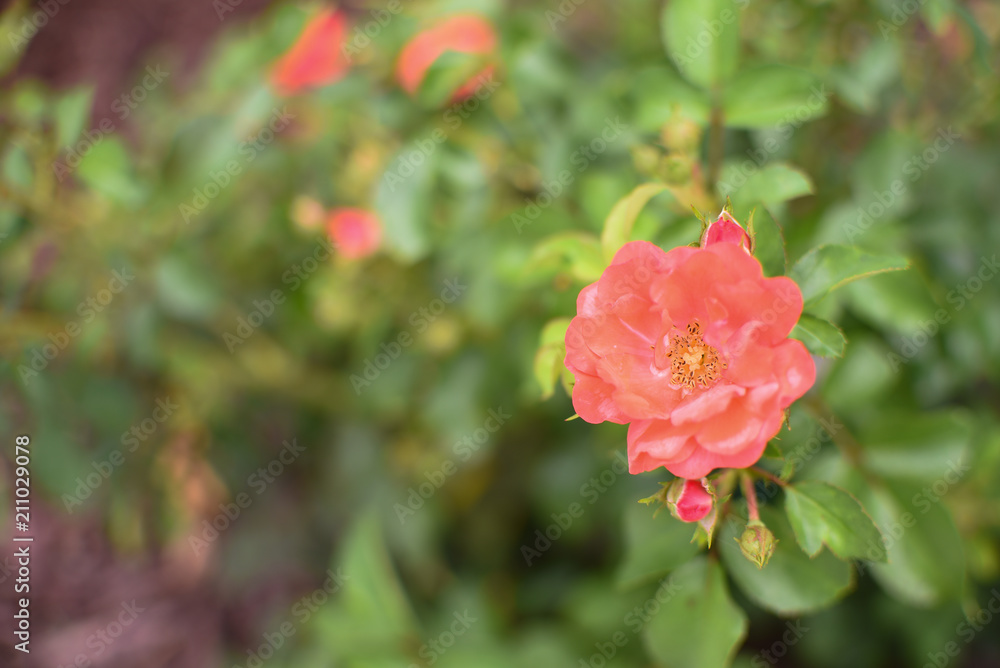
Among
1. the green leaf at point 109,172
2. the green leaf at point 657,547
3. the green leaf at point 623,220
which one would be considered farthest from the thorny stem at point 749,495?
the green leaf at point 109,172

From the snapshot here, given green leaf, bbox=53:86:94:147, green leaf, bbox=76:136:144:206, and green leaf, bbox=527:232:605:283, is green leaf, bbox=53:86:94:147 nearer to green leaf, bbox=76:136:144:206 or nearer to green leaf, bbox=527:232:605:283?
green leaf, bbox=76:136:144:206

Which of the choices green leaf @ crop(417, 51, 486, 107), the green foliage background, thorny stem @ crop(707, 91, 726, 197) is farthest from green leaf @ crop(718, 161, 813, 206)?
green leaf @ crop(417, 51, 486, 107)

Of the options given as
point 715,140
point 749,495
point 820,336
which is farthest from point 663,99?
point 749,495

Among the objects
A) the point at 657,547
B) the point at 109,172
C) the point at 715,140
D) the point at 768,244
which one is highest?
the point at 109,172

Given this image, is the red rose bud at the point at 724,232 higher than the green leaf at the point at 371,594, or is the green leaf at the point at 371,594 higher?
the red rose bud at the point at 724,232

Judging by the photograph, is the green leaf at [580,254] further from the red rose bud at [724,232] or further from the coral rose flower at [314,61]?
the coral rose flower at [314,61]

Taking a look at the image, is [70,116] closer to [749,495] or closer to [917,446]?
[749,495]
